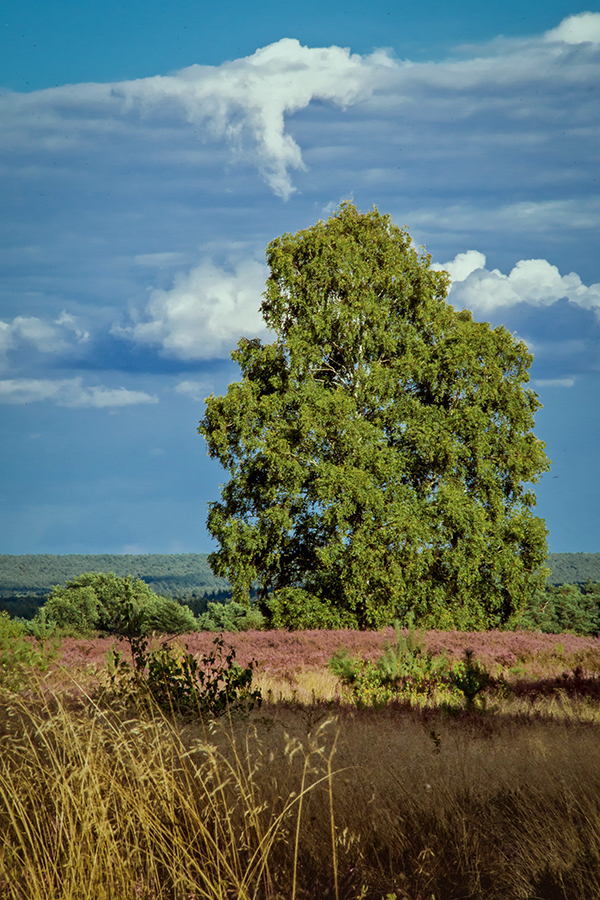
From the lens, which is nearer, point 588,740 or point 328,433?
point 588,740

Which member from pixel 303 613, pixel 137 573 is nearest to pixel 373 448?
pixel 303 613

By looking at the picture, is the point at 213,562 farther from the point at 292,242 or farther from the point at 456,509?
the point at 292,242

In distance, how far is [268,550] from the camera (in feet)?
76.0

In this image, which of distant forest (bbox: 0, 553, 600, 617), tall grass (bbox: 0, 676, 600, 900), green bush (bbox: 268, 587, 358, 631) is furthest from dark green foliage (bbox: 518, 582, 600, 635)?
distant forest (bbox: 0, 553, 600, 617)

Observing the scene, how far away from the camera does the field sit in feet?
13.3

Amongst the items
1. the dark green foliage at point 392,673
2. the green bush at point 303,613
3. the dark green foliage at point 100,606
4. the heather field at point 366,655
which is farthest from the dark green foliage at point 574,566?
the dark green foliage at point 392,673

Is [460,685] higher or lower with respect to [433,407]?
lower

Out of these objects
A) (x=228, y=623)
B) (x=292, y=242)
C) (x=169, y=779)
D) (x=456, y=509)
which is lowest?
(x=228, y=623)

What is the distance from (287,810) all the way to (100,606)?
3079cm

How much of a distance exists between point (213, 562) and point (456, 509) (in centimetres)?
771

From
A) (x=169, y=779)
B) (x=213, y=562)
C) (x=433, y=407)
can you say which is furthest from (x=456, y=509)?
(x=169, y=779)

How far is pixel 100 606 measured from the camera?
33906 mm

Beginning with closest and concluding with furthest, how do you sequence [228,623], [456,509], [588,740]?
A: [588,740], [456,509], [228,623]

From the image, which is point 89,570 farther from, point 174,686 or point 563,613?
point 174,686
